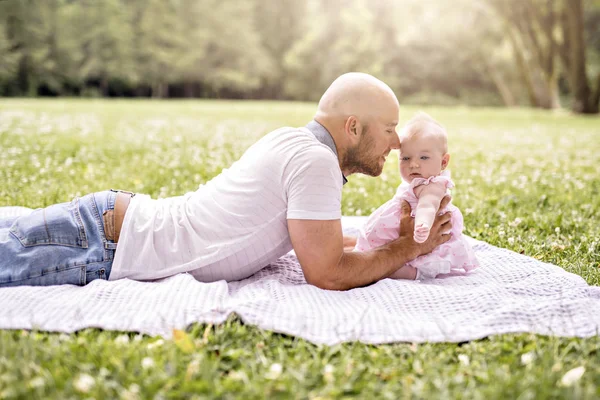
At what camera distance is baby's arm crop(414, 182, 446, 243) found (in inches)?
141

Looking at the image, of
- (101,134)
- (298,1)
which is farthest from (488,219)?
(298,1)

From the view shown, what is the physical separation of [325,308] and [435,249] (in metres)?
1.22

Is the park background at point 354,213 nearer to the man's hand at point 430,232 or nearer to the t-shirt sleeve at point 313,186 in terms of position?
the t-shirt sleeve at point 313,186

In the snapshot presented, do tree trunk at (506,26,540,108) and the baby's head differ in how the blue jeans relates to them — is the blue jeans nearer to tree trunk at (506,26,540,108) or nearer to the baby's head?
the baby's head

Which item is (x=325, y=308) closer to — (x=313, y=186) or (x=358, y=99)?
(x=313, y=186)

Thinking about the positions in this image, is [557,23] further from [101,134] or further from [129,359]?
[129,359]

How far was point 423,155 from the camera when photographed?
156 inches

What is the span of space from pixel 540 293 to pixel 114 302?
2.65m

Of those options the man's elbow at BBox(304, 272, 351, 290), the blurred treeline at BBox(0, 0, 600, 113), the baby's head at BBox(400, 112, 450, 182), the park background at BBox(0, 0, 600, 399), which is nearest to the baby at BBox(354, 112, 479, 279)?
the baby's head at BBox(400, 112, 450, 182)

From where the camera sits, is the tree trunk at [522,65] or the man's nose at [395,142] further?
the tree trunk at [522,65]

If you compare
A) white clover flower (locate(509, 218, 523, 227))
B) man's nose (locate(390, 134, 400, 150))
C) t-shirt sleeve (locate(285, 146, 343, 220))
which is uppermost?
man's nose (locate(390, 134, 400, 150))

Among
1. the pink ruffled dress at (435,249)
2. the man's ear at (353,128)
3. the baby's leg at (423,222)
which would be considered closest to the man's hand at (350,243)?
the pink ruffled dress at (435,249)

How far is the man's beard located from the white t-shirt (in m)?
0.29

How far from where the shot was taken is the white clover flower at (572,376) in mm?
2516
